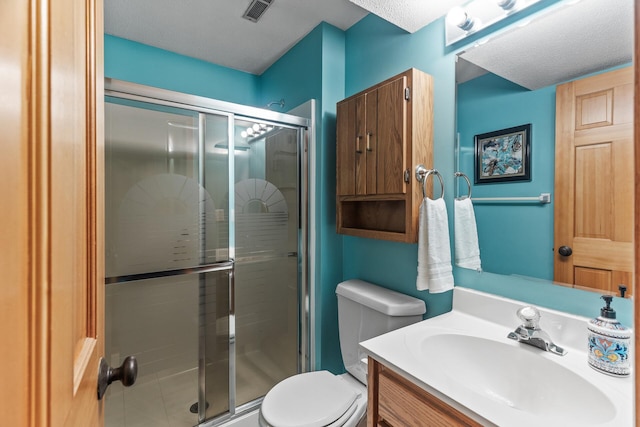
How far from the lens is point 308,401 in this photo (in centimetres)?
124

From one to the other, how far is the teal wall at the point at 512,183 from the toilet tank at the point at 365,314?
38 cm

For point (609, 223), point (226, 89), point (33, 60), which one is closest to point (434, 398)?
point (609, 223)

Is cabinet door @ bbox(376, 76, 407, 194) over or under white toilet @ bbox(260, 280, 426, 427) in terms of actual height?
over

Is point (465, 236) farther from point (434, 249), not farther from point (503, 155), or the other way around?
point (503, 155)

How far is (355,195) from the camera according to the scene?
59.8 inches

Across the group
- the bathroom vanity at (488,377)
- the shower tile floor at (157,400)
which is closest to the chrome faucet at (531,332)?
the bathroom vanity at (488,377)

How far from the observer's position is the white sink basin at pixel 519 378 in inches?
29.2

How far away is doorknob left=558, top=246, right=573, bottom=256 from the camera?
932 mm

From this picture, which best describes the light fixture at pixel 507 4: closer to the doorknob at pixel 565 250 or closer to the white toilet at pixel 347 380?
the doorknob at pixel 565 250

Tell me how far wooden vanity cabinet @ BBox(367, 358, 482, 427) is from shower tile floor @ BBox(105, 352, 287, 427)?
104cm

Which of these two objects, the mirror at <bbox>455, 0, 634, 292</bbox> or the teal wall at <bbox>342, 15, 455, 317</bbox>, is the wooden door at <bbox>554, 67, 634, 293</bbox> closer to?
the mirror at <bbox>455, 0, 634, 292</bbox>

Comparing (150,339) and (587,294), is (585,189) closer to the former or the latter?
(587,294)

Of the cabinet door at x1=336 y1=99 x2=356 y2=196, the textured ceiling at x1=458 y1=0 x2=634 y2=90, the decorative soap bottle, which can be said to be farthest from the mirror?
the cabinet door at x1=336 y1=99 x2=356 y2=196

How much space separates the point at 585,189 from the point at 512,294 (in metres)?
0.42
